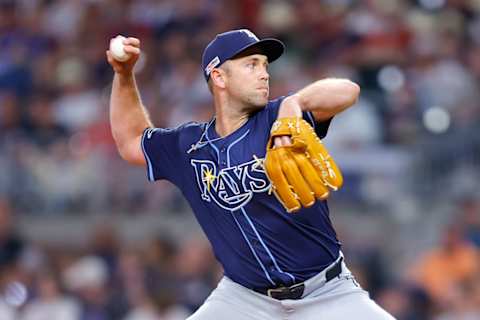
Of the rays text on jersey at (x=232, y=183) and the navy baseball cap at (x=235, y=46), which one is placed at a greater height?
the navy baseball cap at (x=235, y=46)

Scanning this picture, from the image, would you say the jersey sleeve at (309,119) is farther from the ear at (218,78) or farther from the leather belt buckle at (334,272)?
the leather belt buckle at (334,272)

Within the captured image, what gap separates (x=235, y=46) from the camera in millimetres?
5613

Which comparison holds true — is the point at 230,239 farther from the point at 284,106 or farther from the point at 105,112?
the point at 105,112

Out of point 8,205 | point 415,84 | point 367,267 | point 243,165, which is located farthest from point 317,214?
point 8,205

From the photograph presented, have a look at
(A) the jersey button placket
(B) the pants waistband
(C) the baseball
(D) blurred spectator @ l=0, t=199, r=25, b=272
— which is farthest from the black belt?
(D) blurred spectator @ l=0, t=199, r=25, b=272

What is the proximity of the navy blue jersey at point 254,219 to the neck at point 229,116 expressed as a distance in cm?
4

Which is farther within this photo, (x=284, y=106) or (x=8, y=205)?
(x=8, y=205)

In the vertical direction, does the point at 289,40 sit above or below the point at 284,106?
below

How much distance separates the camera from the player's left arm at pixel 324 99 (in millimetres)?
5344

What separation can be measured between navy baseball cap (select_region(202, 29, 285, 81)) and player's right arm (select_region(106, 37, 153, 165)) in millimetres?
523

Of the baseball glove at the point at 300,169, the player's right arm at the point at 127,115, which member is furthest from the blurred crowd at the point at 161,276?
the baseball glove at the point at 300,169

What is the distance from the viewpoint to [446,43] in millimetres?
11383

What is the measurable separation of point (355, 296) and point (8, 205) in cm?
621

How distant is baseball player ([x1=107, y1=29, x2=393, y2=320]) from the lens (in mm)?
5465
